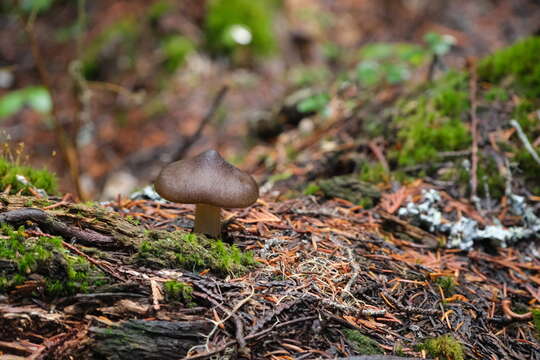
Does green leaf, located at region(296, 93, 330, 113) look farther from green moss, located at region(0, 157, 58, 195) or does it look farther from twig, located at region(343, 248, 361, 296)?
green moss, located at region(0, 157, 58, 195)

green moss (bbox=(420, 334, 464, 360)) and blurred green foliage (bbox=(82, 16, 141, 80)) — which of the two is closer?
green moss (bbox=(420, 334, 464, 360))

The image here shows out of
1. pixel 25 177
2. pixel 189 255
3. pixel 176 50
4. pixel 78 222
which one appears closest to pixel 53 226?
pixel 78 222

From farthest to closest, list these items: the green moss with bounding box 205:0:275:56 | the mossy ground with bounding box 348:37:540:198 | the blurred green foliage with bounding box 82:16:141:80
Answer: the blurred green foliage with bounding box 82:16:141:80 < the green moss with bounding box 205:0:275:56 < the mossy ground with bounding box 348:37:540:198

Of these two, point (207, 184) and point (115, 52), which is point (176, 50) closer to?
point (115, 52)

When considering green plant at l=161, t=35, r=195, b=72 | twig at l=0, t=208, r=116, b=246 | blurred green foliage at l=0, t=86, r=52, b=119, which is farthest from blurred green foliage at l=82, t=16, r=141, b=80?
twig at l=0, t=208, r=116, b=246

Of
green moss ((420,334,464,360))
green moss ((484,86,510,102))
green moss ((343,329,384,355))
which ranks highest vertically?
green moss ((484,86,510,102))

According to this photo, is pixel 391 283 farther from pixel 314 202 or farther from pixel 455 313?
pixel 314 202

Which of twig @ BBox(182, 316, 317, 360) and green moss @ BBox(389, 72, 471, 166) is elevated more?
green moss @ BBox(389, 72, 471, 166)
